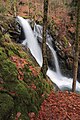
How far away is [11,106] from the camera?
7133 mm

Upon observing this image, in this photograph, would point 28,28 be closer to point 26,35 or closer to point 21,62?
point 26,35

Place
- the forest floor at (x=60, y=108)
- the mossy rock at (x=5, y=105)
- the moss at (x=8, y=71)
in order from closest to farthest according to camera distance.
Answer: the mossy rock at (x=5, y=105) → the moss at (x=8, y=71) → the forest floor at (x=60, y=108)

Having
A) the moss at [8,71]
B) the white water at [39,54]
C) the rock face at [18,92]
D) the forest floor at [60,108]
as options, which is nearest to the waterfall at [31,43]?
the white water at [39,54]

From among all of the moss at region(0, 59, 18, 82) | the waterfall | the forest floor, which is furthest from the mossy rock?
the waterfall

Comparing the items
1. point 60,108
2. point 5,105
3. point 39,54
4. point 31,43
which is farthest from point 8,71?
point 31,43

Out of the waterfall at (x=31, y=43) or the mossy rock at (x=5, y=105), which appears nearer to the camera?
the mossy rock at (x=5, y=105)

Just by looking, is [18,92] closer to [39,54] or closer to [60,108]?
[60,108]

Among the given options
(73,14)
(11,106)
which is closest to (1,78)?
(11,106)

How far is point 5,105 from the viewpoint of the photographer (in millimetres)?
6938

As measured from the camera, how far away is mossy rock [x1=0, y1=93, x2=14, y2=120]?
6.70m

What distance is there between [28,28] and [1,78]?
20.0 m

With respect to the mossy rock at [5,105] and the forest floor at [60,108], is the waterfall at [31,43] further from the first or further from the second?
the mossy rock at [5,105]

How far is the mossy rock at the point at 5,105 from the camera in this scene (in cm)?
670

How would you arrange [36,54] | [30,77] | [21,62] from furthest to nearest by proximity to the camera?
[36,54] < [21,62] < [30,77]
